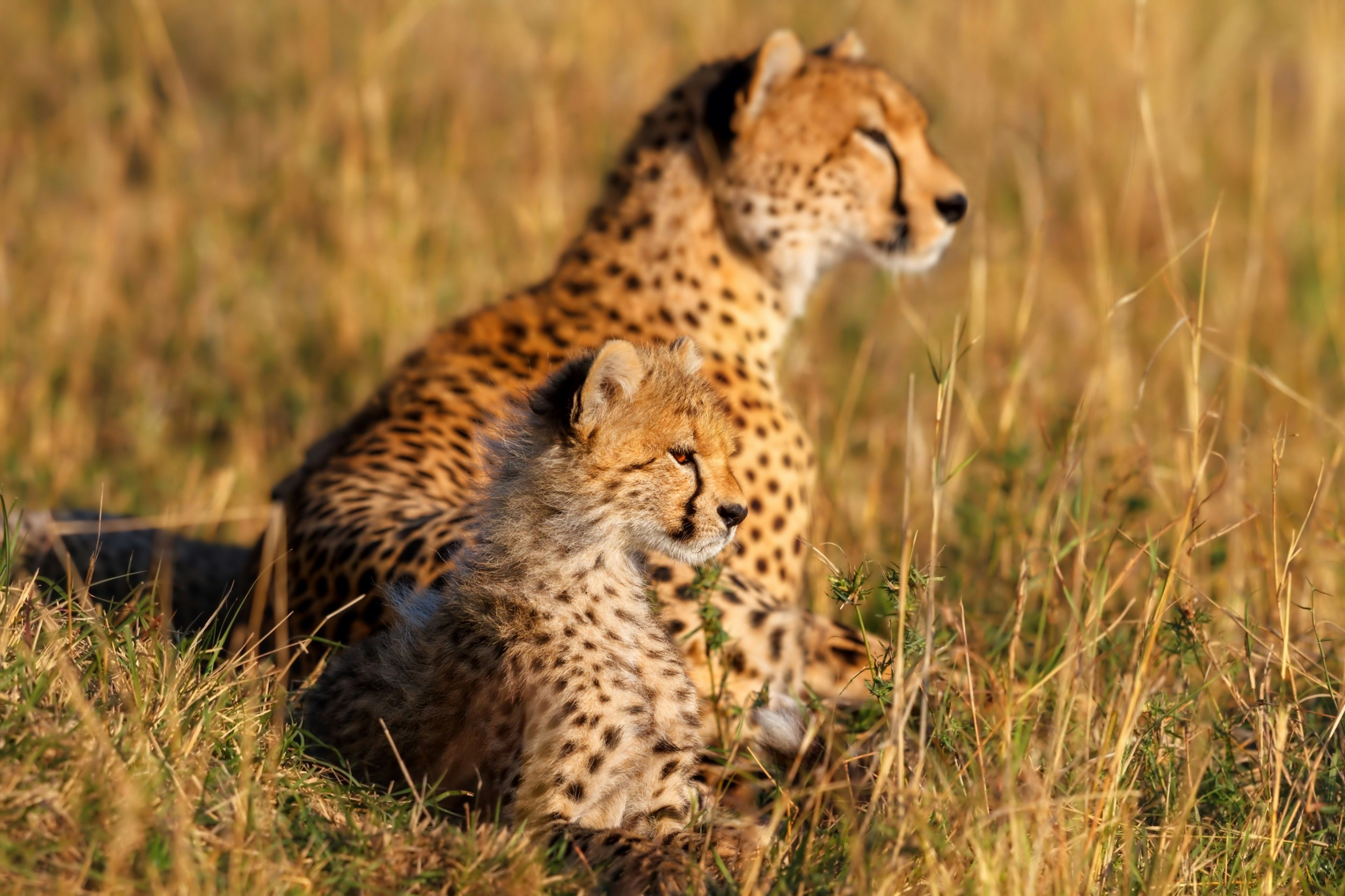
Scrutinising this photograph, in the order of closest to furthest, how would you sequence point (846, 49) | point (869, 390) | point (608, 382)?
point (608, 382), point (846, 49), point (869, 390)

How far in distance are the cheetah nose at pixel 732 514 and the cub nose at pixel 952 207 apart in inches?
67.1

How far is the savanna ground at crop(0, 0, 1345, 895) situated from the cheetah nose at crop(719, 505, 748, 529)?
193mm

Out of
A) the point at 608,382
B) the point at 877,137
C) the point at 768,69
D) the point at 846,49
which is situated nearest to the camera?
the point at 608,382

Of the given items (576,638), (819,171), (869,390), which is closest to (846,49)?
(819,171)

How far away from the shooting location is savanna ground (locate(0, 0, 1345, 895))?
2.10 meters

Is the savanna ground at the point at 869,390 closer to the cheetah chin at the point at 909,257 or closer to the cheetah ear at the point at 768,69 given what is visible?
the cheetah chin at the point at 909,257

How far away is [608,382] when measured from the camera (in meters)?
2.28

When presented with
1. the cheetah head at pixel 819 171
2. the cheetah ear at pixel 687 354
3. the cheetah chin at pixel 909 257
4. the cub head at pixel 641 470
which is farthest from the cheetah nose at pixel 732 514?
the cheetah chin at pixel 909 257

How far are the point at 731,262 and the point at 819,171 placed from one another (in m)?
0.31

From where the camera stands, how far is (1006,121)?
6.51 meters

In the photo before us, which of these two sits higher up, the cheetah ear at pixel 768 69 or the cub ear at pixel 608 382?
the cheetah ear at pixel 768 69

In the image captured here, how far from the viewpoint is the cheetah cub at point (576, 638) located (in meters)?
2.24

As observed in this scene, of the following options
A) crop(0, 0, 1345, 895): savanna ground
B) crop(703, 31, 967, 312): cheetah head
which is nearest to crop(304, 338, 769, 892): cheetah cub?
crop(0, 0, 1345, 895): savanna ground

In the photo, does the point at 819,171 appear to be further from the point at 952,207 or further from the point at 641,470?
the point at 641,470
